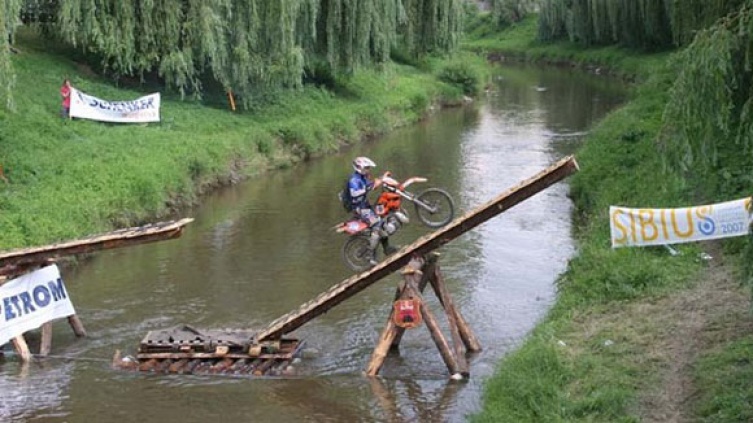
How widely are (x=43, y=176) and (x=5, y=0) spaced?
3951mm

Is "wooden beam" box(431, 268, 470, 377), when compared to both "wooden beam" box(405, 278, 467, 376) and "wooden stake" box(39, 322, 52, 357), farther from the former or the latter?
"wooden stake" box(39, 322, 52, 357)

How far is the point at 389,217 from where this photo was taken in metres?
16.5

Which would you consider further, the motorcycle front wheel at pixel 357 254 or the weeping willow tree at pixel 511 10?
the weeping willow tree at pixel 511 10

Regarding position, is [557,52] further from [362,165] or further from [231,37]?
[362,165]

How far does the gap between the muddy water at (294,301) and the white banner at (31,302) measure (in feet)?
2.00

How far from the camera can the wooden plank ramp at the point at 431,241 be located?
1230 centimetres

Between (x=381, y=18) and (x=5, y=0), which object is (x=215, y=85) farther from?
(x=5, y=0)

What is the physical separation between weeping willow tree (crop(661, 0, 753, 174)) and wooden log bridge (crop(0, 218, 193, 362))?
6814mm

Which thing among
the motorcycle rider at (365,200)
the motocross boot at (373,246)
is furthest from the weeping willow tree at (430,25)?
the motorcycle rider at (365,200)

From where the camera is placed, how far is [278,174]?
28.7 meters

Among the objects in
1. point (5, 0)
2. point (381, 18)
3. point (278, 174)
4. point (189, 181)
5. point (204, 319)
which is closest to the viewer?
point (204, 319)

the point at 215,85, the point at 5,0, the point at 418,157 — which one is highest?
the point at 5,0

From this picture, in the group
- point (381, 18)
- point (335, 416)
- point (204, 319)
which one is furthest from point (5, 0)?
point (381, 18)

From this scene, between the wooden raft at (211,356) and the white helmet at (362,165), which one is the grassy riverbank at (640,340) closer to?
the wooden raft at (211,356)
